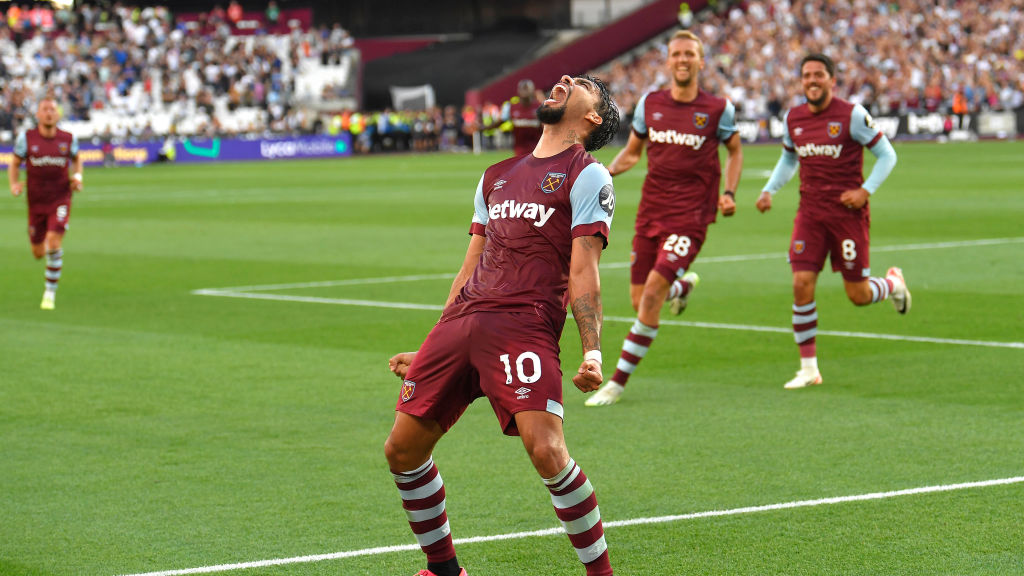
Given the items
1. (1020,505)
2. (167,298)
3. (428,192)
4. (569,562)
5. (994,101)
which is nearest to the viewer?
→ (569,562)

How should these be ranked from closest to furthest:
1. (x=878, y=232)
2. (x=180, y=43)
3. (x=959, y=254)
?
(x=959, y=254) < (x=878, y=232) < (x=180, y=43)

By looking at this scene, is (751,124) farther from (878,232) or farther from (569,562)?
(569,562)

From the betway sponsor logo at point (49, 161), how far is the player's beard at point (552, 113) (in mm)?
12584

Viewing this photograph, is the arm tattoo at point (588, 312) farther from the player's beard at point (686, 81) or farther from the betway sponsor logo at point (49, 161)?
the betway sponsor logo at point (49, 161)

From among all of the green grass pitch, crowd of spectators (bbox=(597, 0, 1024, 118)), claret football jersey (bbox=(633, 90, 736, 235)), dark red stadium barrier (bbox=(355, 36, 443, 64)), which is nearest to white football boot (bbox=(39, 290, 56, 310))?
the green grass pitch

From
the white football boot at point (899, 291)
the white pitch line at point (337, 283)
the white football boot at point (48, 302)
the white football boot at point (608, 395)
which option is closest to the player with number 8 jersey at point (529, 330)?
the white football boot at point (608, 395)

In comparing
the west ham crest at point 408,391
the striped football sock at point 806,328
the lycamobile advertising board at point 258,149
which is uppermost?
the west ham crest at point 408,391

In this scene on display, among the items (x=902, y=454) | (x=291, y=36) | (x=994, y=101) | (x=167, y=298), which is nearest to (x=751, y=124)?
(x=994, y=101)

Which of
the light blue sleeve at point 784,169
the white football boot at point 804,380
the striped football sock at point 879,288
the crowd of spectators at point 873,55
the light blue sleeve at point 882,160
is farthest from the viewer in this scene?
the crowd of spectators at point 873,55

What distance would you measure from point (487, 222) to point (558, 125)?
47 cm

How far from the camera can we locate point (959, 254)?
19141mm

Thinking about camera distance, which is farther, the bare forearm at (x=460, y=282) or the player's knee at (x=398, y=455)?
the bare forearm at (x=460, y=282)

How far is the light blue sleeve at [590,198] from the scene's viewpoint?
544 cm

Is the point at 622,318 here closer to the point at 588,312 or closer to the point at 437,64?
the point at 588,312
